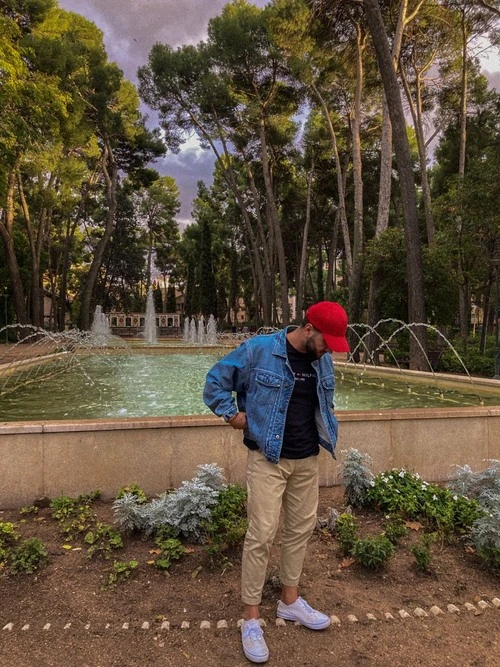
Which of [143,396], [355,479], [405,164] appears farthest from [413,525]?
[405,164]

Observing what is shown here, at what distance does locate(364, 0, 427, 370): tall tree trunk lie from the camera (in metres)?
10.7

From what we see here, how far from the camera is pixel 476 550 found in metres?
3.03

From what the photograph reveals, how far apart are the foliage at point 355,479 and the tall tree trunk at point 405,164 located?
7.44 meters

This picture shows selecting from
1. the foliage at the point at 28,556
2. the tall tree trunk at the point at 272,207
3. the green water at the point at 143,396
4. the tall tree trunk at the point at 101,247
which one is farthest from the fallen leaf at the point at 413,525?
the tall tree trunk at the point at 101,247

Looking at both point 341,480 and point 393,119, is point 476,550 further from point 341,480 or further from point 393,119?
point 393,119

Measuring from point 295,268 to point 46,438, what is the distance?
116 ft

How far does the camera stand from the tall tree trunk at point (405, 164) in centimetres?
1067

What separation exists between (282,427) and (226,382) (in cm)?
32

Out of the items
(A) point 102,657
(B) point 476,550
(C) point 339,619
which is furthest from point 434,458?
(A) point 102,657

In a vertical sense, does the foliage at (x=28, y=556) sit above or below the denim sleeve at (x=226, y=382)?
below

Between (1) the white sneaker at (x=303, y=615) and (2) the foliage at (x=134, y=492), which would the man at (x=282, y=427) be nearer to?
(1) the white sneaker at (x=303, y=615)

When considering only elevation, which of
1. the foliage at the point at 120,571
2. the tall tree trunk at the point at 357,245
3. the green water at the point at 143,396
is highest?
the tall tree trunk at the point at 357,245

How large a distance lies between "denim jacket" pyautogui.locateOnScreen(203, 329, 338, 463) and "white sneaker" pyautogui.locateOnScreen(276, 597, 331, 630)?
0.78 meters

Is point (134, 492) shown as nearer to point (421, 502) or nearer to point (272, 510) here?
point (272, 510)
